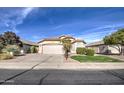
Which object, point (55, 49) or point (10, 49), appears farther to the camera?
point (10, 49)

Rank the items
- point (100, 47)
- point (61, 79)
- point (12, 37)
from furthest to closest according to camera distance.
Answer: point (100, 47) → point (12, 37) → point (61, 79)

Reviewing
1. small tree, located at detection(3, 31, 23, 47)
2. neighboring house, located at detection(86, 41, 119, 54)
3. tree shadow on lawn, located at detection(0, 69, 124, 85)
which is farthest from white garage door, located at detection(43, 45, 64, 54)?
tree shadow on lawn, located at detection(0, 69, 124, 85)

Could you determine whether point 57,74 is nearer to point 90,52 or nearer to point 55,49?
point 55,49

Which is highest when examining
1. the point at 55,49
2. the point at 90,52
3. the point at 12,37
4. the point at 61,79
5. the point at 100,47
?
the point at 12,37

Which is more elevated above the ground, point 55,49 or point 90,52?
point 55,49

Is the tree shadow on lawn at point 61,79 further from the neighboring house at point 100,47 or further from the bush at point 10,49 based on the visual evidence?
the bush at point 10,49

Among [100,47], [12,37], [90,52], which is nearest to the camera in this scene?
[12,37]

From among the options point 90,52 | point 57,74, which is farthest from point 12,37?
point 90,52

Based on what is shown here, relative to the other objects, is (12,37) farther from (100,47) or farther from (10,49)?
(100,47)

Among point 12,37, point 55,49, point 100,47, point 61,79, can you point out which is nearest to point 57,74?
point 61,79

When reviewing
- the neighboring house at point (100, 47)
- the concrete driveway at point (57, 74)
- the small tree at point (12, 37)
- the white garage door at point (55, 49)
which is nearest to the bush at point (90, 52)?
the neighboring house at point (100, 47)
